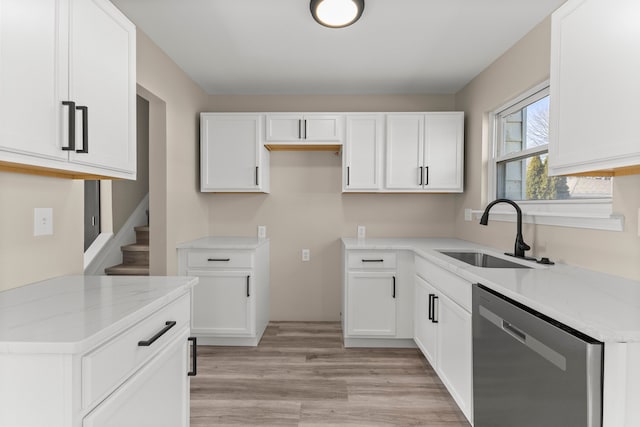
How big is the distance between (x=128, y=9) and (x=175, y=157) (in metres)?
1.12

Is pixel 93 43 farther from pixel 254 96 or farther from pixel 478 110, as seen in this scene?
pixel 478 110

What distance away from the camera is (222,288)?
2955 millimetres

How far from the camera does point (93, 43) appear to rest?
1371 millimetres

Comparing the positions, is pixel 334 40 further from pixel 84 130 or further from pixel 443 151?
pixel 84 130

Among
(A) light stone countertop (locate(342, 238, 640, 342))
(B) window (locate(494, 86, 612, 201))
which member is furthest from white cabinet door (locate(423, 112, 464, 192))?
(A) light stone countertop (locate(342, 238, 640, 342))

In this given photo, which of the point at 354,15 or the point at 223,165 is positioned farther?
the point at 223,165

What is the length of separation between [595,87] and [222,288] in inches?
107

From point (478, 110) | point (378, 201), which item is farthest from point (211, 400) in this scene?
point (478, 110)

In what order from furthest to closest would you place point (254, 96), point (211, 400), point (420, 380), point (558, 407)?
point (254, 96), point (420, 380), point (211, 400), point (558, 407)

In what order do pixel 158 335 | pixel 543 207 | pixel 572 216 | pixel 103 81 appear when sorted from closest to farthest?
pixel 158 335 < pixel 103 81 < pixel 572 216 < pixel 543 207

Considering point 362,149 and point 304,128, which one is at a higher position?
point 304,128

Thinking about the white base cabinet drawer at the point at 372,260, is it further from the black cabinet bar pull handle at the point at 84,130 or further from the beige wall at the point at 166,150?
the black cabinet bar pull handle at the point at 84,130

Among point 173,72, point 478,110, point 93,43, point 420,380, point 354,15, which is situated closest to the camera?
point 93,43

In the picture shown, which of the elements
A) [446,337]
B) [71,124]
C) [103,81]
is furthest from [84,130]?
[446,337]
